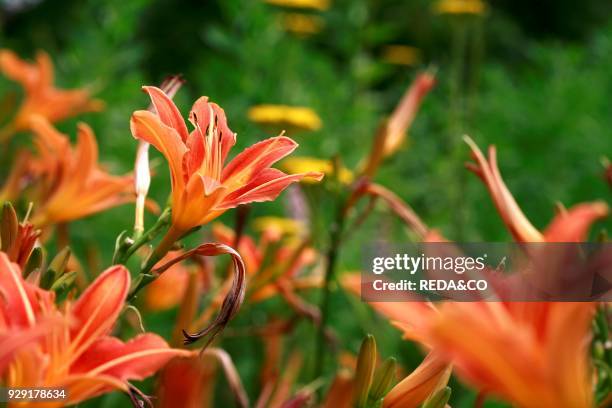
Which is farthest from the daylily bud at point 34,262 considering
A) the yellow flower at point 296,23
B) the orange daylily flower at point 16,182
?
the yellow flower at point 296,23

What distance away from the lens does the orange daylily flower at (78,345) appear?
388mm

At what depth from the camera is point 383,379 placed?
547 mm

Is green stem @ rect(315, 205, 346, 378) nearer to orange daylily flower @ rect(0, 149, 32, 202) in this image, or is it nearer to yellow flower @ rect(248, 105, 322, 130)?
orange daylily flower @ rect(0, 149, 32, 202)

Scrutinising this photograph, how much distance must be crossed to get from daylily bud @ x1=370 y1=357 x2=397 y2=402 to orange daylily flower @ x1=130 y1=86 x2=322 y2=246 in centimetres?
12

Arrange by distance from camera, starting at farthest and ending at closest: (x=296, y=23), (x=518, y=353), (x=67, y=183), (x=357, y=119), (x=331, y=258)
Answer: (x=357, y=119) < (x=296, y=23) < (x=331, y=258) < (x=67, y=183) < (x=518, y=353)

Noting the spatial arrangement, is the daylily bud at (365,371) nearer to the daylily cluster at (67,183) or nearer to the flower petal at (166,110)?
the flower petal at (166,110)

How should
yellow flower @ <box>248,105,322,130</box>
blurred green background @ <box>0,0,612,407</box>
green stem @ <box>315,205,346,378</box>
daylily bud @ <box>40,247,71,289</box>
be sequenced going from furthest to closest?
blurred green background @ <box>0,0,612,407</box>, yellow flower @ <box>248,105,322,130</box>, green stem @ <box>315,205,346,378</box>, daylily bud @ <box>40,247,71,289</box>

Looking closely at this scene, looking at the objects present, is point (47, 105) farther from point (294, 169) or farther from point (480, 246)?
point (480, 246)

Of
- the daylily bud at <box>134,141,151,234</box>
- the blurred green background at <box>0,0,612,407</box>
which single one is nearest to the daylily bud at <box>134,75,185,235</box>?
the daylily bud at <box>134,141,151,234</box>

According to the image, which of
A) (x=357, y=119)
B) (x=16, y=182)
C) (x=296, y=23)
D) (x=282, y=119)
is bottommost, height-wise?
(x=357, y=119)

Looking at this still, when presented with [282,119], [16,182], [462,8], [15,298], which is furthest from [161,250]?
[462,8]

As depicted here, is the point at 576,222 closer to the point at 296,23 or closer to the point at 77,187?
the point at 77,187

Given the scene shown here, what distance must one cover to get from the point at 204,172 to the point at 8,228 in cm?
11

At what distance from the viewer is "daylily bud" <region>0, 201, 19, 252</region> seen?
0.50m
